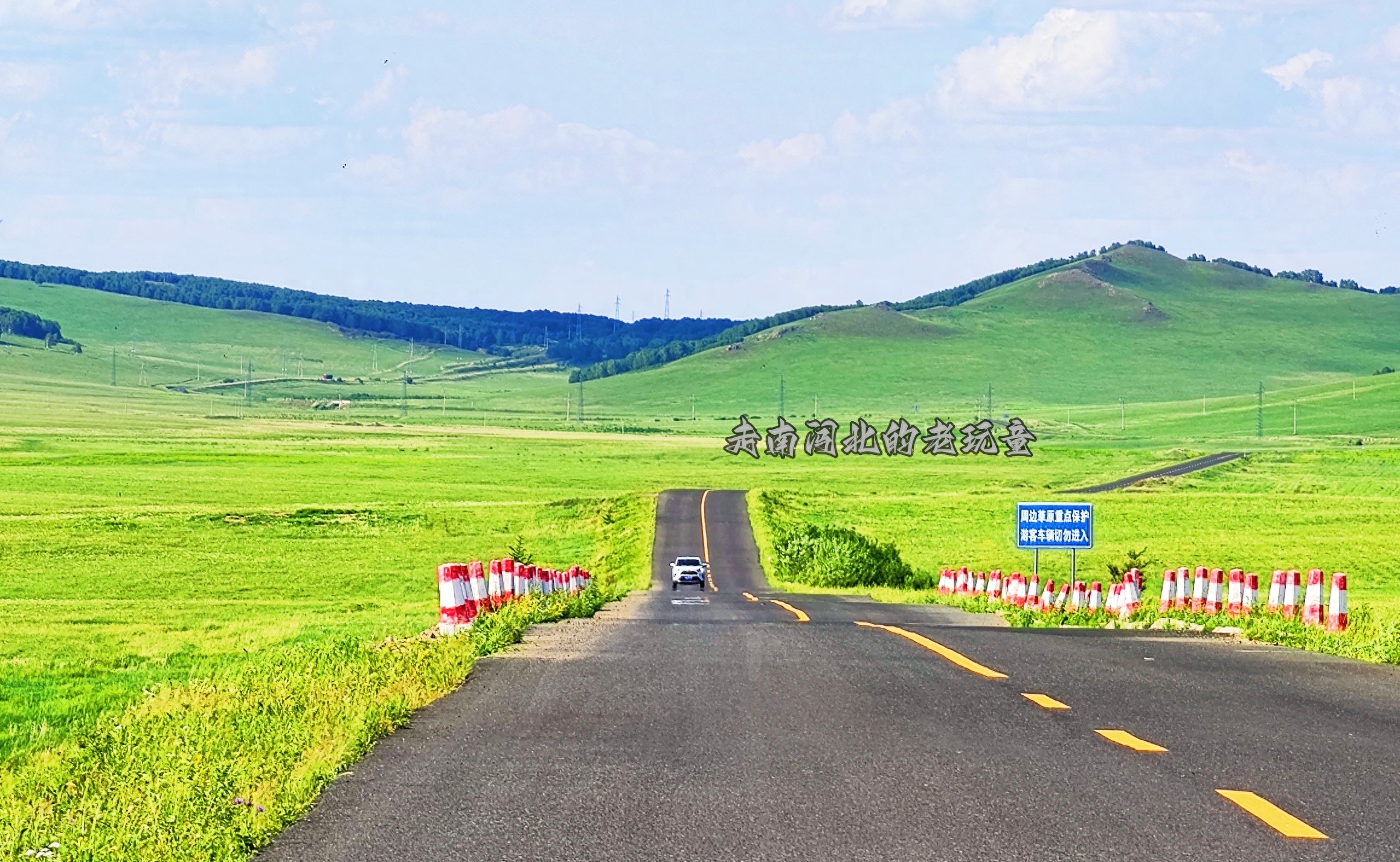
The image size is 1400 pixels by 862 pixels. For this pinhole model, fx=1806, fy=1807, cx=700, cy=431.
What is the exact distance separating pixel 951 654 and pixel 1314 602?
8675mm

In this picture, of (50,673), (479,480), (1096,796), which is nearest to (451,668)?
(1096,796)

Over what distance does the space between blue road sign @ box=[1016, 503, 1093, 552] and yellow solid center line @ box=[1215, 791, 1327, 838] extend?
26.7 m

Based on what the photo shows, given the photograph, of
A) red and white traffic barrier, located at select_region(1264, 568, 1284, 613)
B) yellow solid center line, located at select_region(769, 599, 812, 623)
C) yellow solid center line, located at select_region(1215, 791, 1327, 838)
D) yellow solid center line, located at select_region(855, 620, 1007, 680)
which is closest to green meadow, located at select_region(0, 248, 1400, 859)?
yellow solid center line, located at select_region(769, 599, 812, 623)

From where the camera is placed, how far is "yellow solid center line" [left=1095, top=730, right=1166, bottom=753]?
1070cm

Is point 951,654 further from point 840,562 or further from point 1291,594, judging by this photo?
point 840,562

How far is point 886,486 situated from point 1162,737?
4980 inches

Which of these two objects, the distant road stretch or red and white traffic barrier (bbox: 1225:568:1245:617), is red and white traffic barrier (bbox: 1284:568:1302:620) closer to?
red and white traffic barrier (bbox: 1225:568:1245:617)

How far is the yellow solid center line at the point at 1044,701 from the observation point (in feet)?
42.3

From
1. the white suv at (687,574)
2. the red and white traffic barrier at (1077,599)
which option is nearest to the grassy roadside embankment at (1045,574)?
the red and white traffic barrier at (1077,599)

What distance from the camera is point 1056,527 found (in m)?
35.8

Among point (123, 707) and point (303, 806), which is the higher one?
point (303, 806)

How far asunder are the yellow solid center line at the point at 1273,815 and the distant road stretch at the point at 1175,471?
109150 mm

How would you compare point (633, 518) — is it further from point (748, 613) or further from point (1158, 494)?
point (748, 613)

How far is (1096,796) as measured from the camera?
904 centimetres
